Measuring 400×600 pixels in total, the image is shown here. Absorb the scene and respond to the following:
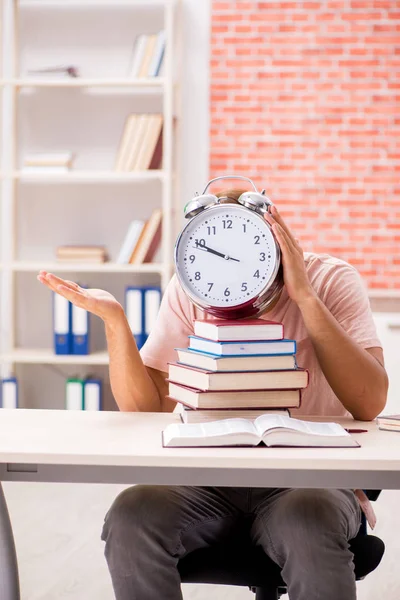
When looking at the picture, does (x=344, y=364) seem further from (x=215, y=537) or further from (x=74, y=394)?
(x=74, y=394)

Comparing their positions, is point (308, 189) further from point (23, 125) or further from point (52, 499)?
point (52, 499)

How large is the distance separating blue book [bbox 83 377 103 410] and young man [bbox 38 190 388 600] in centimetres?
234

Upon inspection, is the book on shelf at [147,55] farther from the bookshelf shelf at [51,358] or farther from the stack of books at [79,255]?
the bookshelf shelf at [51,358]

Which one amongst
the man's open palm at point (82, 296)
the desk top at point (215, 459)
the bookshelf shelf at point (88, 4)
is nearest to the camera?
the desk top at point (215, 459)

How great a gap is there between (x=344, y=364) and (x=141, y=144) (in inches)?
108

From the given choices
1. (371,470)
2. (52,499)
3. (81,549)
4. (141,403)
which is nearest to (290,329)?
(141,403)

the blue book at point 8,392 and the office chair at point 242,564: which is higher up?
the office chair at point 242,564

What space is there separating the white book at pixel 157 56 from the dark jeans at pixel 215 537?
2981 millimetres

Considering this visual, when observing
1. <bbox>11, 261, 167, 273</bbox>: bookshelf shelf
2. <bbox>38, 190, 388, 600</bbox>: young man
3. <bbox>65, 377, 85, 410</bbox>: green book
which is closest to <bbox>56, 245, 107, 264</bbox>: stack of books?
<bbox>11, 261, 167, 273</bbox>: bookshelf shelf

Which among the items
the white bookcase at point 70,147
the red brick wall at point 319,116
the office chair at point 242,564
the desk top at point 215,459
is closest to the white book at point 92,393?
the white bookcase at point 70,147

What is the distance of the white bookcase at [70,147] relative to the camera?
429 centimetres

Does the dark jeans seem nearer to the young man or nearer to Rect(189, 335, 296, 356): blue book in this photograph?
the young man

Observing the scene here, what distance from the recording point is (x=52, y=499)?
3273 millimetres

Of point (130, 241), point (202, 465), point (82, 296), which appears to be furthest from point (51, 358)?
point (202, 465)
